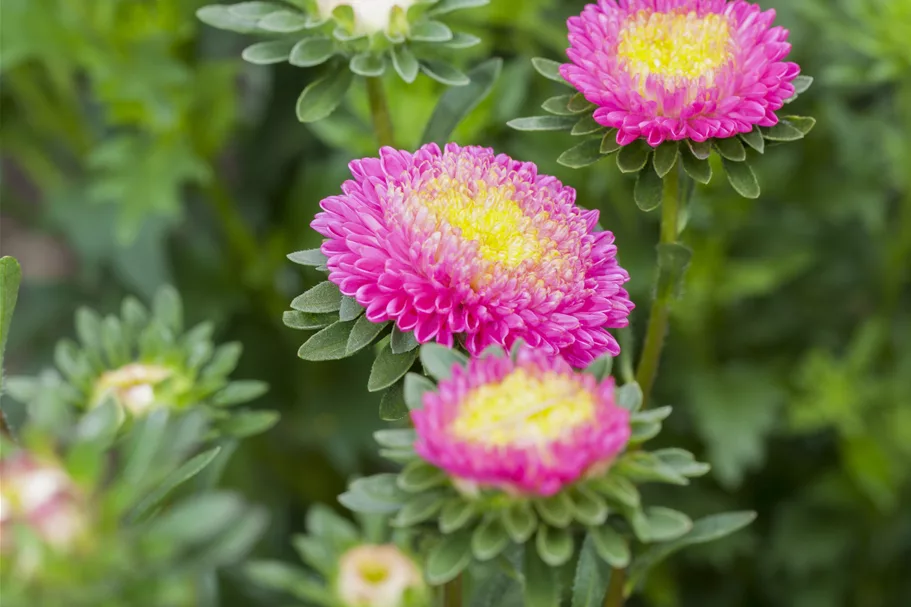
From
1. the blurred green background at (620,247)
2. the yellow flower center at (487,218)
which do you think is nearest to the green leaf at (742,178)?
the yellow flower center at (487,218)

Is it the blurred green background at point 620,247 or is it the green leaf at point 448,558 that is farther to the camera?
the blurred green background at point 620,247

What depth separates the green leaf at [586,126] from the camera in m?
0.60

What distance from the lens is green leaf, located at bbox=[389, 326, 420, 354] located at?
1.78 feet

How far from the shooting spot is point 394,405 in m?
0.56

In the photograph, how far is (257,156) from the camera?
1.59 m

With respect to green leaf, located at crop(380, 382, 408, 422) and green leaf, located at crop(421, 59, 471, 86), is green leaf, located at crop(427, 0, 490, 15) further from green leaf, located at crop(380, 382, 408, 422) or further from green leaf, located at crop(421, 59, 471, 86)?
green leaf, located at crop(380, 382, 408, 422)

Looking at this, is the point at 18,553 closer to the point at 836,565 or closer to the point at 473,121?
the point at 473,121

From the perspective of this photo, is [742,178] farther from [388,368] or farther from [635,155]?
[388,368]

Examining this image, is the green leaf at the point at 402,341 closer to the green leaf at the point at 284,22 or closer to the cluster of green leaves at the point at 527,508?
the cluster of green leaves at the point at 527,508

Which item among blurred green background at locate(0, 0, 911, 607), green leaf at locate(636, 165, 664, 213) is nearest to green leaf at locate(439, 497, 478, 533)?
green leaf at locate(636, 165, 664, 213)

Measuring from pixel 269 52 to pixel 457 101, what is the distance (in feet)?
0.45

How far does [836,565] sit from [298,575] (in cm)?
87

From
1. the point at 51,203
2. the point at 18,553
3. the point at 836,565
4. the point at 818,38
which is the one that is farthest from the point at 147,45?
the point at 836,565

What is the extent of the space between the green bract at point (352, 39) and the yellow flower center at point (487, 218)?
12cm
